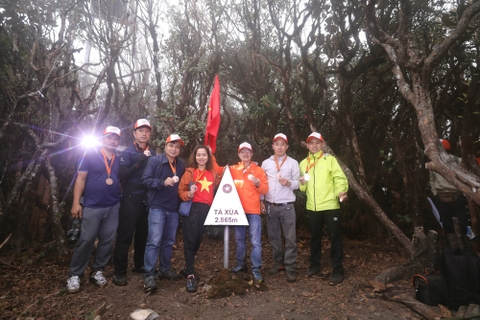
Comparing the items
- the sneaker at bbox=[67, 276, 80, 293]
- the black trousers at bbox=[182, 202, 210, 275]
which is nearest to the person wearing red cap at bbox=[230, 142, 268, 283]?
the black trousers at bbox=[182, 202, 210, 275]

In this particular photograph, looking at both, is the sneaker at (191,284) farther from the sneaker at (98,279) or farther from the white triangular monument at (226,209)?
the sneaker at (98,279)

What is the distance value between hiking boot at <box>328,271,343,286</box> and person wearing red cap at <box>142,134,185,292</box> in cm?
233

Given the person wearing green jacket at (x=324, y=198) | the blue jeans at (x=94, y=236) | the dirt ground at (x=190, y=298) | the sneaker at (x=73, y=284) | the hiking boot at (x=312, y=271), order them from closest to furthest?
1. the dirt ground at (x=190, y=298)
2. the sneaker at (x=73, y=284)
3. the blue jeans at (x=94, y=236)
4. the person wearing green jacket at (x=324, y=198)
5. the hiking boot at (x=312, y=271)

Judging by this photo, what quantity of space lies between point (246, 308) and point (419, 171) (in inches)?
204

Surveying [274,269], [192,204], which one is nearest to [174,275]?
[192,204]

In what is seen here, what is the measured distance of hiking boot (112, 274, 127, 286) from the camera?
14.3ft

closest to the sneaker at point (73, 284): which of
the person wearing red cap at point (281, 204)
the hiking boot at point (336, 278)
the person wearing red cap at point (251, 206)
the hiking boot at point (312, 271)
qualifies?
the person wearing red cap at point (251, 206)

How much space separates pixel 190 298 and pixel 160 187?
1565 millimetres

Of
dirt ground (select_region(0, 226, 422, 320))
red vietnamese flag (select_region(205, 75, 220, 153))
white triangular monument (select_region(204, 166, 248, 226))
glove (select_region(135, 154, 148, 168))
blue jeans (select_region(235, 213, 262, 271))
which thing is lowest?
dirt ground (select_region(0, 226, 422, 320))

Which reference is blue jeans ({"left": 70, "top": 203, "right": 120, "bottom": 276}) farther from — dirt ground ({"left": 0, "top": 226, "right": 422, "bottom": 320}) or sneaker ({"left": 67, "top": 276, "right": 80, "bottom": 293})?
dirt ground ({"left": 0, "top": 226, "right": 422, "bottom": 320})

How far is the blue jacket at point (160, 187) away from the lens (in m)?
4.31

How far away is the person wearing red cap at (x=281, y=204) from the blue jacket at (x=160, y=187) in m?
1.48

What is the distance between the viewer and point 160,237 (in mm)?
4340

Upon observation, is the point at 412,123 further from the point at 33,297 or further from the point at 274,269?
the point at 33,297
